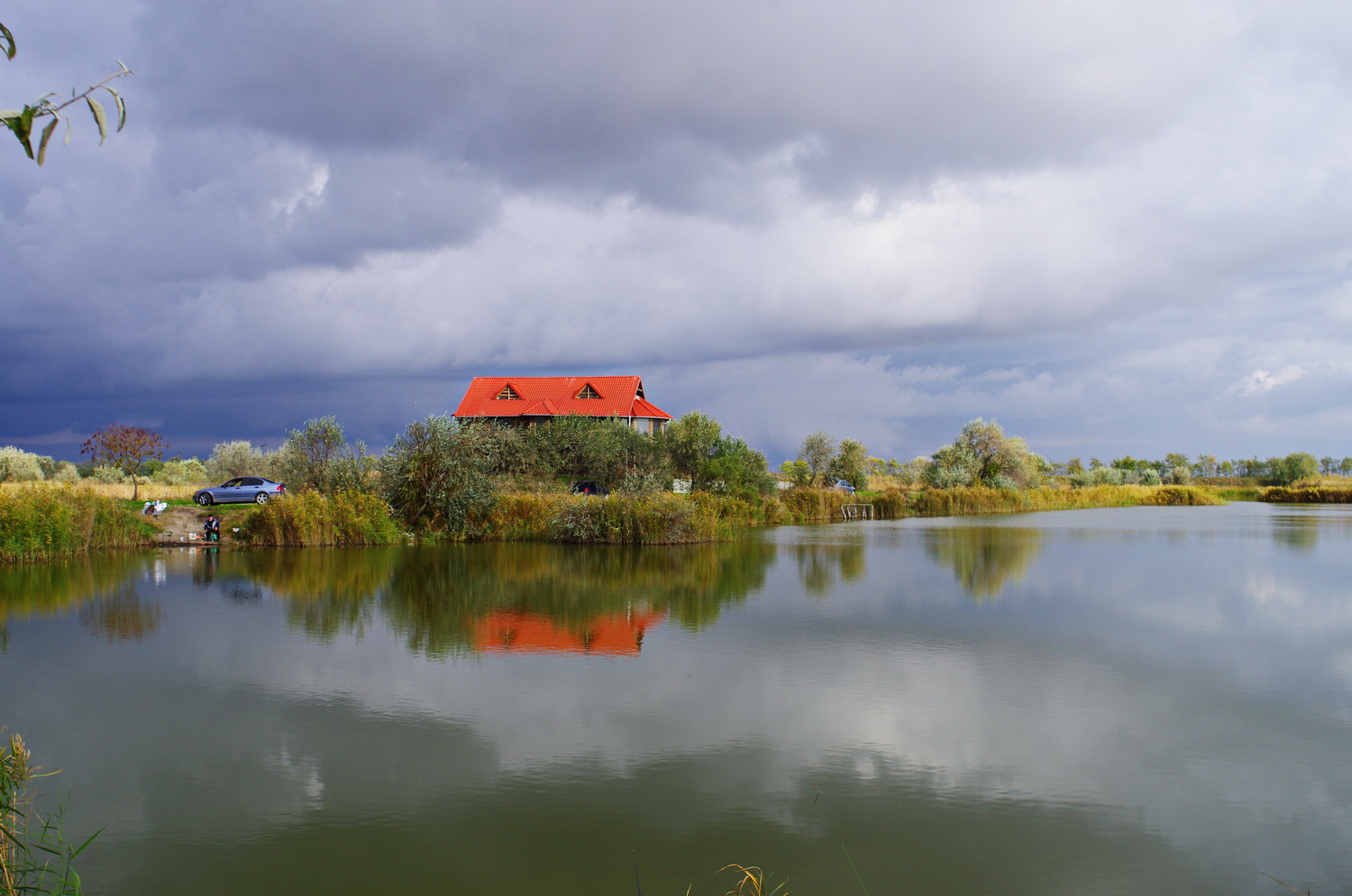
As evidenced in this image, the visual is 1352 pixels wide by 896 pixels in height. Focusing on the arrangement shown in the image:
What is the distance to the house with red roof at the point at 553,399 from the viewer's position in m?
51.9

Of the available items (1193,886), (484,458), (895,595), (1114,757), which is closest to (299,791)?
(1193,886)

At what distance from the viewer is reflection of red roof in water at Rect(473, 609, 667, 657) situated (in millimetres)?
9844

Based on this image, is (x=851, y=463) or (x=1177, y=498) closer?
(x=851, y=463)

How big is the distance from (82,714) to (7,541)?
14.5m

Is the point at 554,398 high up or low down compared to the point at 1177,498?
up

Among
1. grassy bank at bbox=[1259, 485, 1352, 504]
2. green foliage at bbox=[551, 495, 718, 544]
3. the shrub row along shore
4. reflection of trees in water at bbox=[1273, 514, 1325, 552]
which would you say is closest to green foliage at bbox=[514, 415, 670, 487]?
the shrub row along shore

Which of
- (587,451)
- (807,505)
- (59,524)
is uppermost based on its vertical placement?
(587,451)

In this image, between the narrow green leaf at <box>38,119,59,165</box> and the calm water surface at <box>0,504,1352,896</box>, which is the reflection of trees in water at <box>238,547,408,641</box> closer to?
the calm water surface at <box>0,504,1352,896</box>

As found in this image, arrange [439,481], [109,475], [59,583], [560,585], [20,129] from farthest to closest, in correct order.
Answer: [109,475] → [439,481] → [59,583] → [560,585] → [20,129]

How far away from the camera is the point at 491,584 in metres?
15.4

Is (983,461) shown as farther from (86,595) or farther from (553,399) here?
(86,595)

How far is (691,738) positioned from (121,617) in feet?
31.5

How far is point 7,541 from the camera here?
60.4 ft

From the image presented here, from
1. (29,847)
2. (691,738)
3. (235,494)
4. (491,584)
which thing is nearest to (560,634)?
(691,738)
